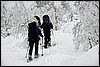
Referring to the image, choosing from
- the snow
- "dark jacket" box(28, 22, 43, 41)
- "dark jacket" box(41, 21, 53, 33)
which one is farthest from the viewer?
"dark jacket" box(41, 21, 53, 33)

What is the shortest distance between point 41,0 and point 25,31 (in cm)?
1275

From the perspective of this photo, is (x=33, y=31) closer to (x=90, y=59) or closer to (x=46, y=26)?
(x=46, y=26)

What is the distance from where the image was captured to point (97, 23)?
9.79 metres

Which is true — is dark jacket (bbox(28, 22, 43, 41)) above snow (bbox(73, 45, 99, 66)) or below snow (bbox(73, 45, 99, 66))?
above

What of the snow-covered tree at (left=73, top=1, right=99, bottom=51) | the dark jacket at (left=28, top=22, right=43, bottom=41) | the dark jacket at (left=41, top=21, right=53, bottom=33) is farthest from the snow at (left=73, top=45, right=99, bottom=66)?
the dark jacket at (left=41, top=21, right=53, bottom=33)

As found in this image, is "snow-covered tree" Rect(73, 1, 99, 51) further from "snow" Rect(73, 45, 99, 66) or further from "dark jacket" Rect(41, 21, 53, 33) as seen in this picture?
"snow" Rect(73, 45, 99, 66)

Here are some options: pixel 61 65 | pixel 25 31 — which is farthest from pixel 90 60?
pixel 25 31

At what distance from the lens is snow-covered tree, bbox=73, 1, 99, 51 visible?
9684mm

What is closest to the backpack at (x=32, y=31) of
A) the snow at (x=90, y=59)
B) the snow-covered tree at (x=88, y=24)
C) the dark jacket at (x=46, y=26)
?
the snow-covered tree at (x=88, y=24)

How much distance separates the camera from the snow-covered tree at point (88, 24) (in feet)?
31.8

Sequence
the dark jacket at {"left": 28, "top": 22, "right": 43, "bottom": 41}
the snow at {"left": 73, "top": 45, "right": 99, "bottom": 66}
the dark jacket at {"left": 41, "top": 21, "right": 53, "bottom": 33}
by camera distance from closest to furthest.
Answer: the snow at {"left": 73, "top": 45, "right": 99, "bottom": 66} → the dark jacket at {"left": 28, "top": 22, "right": 43, "bottom": 41} → the dark jacket at {"left": 41, "top": 21, "right": 53, "bottom": 33}

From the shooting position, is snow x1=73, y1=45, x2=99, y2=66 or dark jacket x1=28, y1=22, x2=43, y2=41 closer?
snow x1=73, y1=45, x2=99, y2=66

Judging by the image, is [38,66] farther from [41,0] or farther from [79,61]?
[41,0]

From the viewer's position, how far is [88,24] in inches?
399
